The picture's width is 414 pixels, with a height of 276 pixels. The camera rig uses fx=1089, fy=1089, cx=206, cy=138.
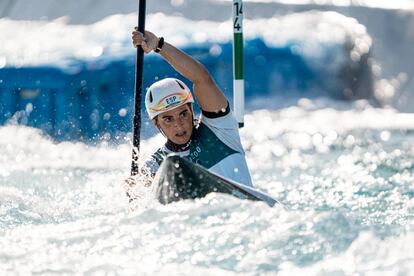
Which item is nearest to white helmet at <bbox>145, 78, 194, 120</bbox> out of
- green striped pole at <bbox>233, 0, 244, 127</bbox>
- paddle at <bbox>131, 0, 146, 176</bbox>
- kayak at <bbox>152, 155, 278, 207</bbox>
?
paddle at <bbox>131, 0, 146, 176</bbox>

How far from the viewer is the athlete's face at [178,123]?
22.0 feet

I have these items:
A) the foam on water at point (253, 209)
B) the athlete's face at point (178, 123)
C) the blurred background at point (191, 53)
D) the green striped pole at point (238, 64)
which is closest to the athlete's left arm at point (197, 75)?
the athlete's face at point (178, 123)

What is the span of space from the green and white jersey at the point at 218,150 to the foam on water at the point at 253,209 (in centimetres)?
55

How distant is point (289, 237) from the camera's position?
4875 mm

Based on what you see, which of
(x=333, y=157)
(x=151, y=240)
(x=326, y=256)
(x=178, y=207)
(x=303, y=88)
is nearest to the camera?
(x=326, y=256)

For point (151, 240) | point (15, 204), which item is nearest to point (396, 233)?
point (151, 240)

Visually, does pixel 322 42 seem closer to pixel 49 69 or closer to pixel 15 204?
pixel 49 69

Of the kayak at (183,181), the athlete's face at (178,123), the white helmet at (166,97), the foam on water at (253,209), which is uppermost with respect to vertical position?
the white helmet at (166,97)

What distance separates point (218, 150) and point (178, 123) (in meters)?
0.33

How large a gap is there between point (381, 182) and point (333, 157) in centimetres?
203

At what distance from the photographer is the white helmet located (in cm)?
670

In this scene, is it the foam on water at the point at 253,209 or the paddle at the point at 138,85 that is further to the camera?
the paddle at the point at 138,85

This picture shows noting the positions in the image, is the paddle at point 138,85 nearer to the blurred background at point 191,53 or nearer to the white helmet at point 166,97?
the white helmet at point 166,97

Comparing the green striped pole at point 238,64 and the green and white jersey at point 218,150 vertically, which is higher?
the green striped pole at point 238,64
